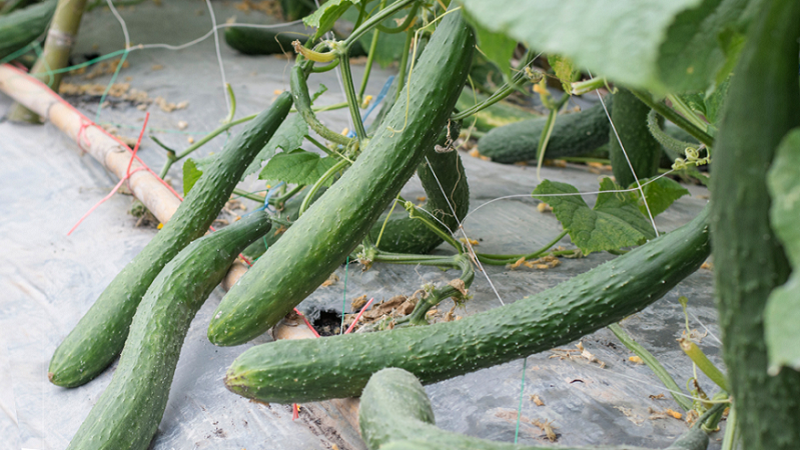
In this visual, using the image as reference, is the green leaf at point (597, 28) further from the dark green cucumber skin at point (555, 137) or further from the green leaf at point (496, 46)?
the dark green cucumber skin at point (555, 137)

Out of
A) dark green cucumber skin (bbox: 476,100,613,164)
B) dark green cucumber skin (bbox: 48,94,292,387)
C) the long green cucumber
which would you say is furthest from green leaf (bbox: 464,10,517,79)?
dark green cucumber skin (bbox: 476,100,613,164)

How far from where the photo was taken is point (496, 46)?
678mm

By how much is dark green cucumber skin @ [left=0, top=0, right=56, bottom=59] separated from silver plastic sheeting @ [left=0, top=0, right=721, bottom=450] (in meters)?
0.54

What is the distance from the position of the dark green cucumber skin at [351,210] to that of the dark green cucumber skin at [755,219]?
622mm

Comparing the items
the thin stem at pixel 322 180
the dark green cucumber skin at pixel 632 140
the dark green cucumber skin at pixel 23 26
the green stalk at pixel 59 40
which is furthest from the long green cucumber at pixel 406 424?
the dark green cucumber skin at pixel 23 26

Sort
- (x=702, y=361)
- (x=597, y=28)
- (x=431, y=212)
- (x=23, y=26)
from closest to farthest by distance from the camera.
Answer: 1. (x=597, y=28)
2. (x=702, y=361)
3. (x=431, y=212)
4. (x=23, y=26)

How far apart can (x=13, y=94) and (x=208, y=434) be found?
7.58 ft

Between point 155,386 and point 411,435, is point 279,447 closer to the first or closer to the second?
point 155,386

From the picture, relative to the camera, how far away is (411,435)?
78 centimetres

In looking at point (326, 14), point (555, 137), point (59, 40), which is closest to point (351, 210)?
point (326, 14)

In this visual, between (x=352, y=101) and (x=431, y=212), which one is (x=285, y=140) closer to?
(x=352, y=101)

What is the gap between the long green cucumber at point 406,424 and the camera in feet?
2.48

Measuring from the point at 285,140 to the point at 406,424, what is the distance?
88cm

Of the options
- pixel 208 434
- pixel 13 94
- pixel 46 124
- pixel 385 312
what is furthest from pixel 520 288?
pixel 13 94
